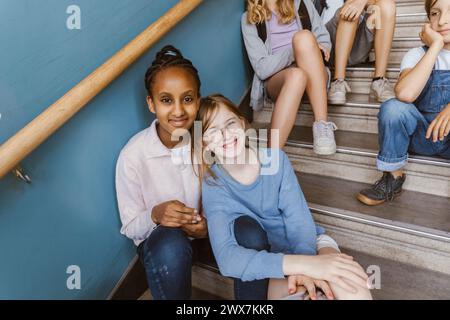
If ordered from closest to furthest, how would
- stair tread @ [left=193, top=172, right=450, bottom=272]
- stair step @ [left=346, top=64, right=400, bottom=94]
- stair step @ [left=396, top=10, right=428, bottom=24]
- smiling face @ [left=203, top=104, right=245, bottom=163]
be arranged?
smiling face @ [left=203, top=104, right=245, bottom=163] < stair tread @ [left=193, top=172, right=450, bottom=272] < stair step @ [left=346, top=64, right=400, bottom=94] < stair step @ [left=396, top=10, right=428, bottom=24]

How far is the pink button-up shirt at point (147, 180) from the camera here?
1.10 metres

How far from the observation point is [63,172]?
1.00m

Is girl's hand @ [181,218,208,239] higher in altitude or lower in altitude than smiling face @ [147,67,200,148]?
lower

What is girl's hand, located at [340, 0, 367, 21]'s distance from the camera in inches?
60.9

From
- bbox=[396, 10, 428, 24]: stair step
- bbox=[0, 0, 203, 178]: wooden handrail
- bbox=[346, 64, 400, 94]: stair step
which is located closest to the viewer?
bbox=[0, 0, 203, 178]: wooden handrail

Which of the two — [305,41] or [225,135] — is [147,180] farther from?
[305,41]

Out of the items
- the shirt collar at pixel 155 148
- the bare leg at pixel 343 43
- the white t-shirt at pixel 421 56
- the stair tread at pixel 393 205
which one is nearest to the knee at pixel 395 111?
the white t-shirt at pixel 421 56

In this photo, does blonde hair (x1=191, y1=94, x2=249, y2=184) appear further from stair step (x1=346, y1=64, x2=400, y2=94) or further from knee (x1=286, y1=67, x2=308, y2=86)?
stair step (x1=346, y1=64, x2=400, y2=94)

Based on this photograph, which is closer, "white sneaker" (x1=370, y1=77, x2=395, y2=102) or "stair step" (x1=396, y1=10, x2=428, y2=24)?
"white sneaker" (x1=370, y1=77, x2=395, y2=102)

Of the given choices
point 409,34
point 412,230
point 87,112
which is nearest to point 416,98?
point 412,230

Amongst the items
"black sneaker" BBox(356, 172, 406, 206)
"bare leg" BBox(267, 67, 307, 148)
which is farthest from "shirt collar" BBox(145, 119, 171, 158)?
"black sneaker" BBox(356, 172, 406, 206)

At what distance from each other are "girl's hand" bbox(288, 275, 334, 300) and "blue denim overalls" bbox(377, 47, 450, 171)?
57 cm

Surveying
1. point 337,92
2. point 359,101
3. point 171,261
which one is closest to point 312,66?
point 337,92

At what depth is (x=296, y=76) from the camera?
1395 mm
